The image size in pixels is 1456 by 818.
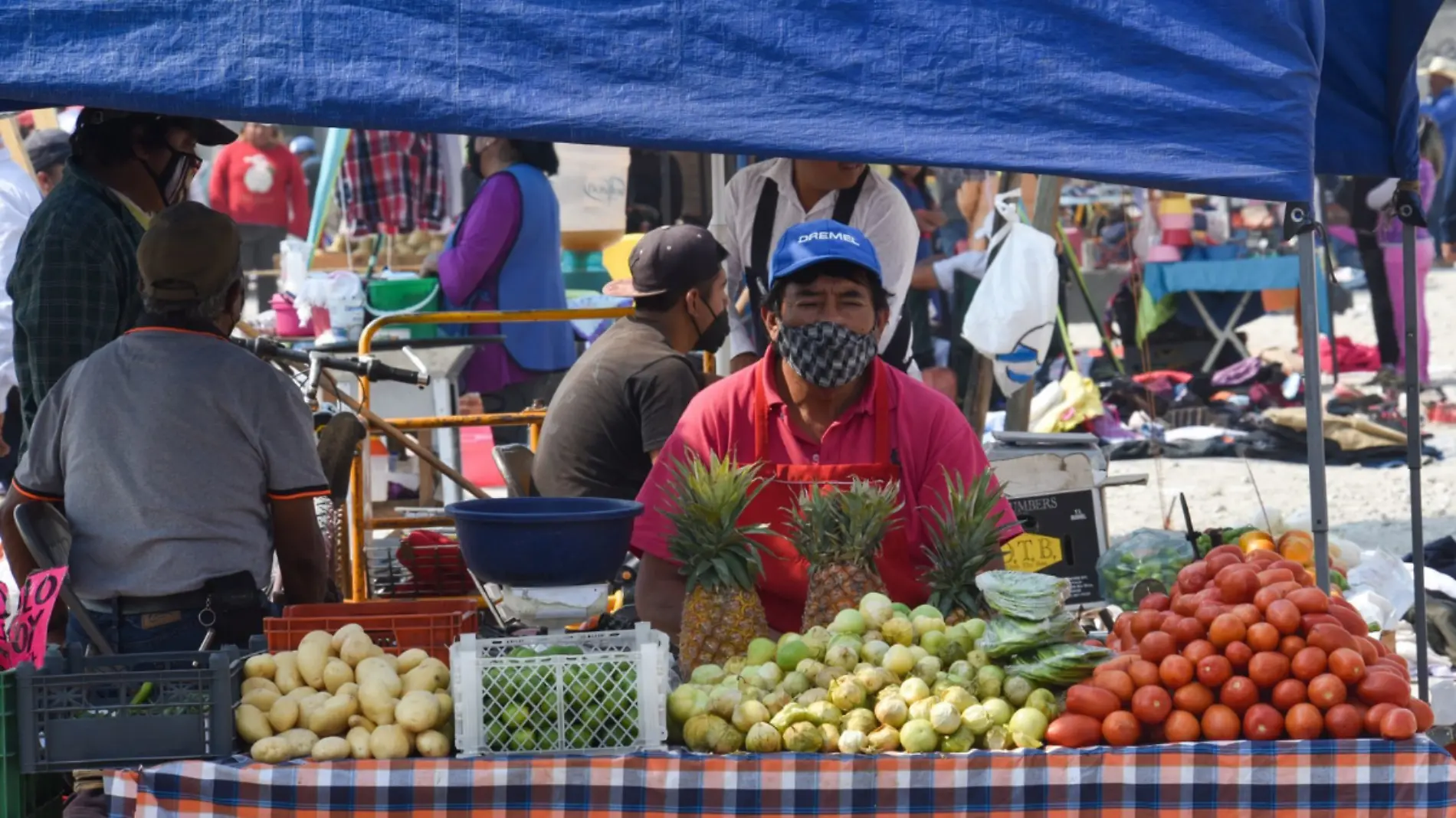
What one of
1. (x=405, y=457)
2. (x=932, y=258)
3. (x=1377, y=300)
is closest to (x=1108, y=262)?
(x=1377, y=300)

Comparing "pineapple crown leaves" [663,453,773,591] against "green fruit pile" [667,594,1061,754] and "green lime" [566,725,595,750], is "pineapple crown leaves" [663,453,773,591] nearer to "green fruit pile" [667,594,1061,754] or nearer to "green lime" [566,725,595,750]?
"green fruit pile" [667,594,1061,754]

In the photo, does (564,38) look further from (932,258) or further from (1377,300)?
(1377,300)

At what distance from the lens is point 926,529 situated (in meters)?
4.05

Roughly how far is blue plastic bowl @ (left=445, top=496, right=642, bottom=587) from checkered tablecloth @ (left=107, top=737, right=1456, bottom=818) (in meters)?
0.38

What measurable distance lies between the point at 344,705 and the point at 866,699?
970 millimetres

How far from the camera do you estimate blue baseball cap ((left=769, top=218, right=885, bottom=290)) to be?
13.6 ft

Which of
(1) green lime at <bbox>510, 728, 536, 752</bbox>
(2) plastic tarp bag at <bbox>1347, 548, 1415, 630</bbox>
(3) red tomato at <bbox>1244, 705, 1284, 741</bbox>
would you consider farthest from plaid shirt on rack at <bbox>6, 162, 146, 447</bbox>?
(2) plastic tarp bag at <bbox>1347, 548, 1415, 630</bbox>

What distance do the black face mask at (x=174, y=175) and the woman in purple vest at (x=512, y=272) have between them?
3.20m

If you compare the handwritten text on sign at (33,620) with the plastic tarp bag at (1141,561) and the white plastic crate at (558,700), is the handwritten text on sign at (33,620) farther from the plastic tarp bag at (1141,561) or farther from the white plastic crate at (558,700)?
the plastic tarp bag at (1141,561)

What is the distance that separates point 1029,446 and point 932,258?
5910 mm

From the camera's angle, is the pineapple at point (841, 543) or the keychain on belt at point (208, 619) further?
the keychain on belt at point (208, 619)

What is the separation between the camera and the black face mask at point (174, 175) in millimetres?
4727

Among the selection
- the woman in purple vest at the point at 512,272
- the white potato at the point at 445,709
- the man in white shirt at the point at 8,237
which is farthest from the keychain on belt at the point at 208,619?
the woman in purple vest at the point at 512,272

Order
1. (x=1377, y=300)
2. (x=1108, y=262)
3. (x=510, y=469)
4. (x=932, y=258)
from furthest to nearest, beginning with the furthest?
(x=1108, y=262) → (x=1377, y=300) → (x=932, y=258) → (x=510, y=469)
